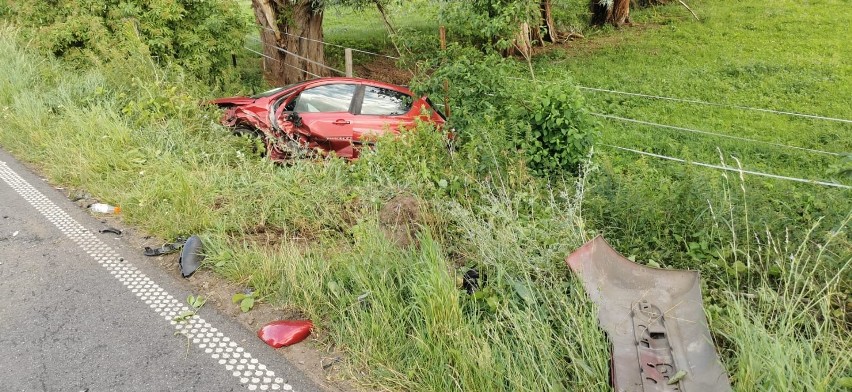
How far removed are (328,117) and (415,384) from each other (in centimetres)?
548

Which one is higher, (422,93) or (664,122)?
(422,93)

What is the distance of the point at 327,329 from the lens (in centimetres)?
394

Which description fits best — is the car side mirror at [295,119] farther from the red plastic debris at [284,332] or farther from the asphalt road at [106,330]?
the red plastic debris at [284,332]

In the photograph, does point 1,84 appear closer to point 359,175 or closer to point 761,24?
point 359,175

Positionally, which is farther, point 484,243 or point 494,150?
Answer: point 494,150

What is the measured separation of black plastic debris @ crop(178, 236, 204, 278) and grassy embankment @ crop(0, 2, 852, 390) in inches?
6.0

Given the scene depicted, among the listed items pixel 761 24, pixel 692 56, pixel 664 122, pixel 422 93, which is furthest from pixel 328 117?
pixel 761 24

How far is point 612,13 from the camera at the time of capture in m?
20.3

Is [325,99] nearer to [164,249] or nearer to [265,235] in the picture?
[265,235]

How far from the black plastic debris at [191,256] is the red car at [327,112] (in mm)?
2986

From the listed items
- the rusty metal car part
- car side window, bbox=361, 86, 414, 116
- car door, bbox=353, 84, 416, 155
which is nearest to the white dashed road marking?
the rusty metal car part

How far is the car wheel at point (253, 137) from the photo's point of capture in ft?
22.8

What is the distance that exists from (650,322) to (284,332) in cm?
229

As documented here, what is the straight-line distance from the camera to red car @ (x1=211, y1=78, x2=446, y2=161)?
798 cm
